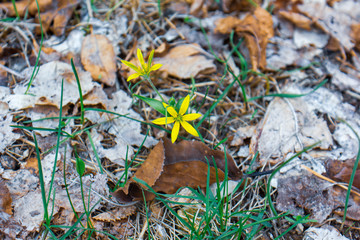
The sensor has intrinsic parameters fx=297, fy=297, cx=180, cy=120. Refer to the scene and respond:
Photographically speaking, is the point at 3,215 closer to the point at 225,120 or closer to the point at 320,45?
the point at 225,120

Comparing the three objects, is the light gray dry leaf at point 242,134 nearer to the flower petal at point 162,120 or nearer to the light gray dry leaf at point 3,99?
the flower petal at point 162,120

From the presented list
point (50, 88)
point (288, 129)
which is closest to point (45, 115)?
point (50, 88)

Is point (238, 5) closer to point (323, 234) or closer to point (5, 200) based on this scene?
point (323, 234)

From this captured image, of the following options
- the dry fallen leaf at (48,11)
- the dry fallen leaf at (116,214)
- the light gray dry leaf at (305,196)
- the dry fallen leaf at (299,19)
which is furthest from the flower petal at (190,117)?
the dry fallen leaf at (299,19)

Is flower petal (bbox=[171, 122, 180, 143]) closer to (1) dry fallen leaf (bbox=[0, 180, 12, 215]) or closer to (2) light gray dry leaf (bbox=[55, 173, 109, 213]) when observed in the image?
(2) light gray dry leaf (bbox=[55, 173, 109, 213])

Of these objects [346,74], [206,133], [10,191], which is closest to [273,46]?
[346,74]

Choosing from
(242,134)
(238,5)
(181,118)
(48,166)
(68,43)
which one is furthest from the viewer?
(238,5)

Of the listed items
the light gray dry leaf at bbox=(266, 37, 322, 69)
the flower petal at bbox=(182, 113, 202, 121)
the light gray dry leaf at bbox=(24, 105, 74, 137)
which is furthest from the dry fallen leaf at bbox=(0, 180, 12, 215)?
the light gray dry leaf at bbox=(266, 37, 322, 69)
